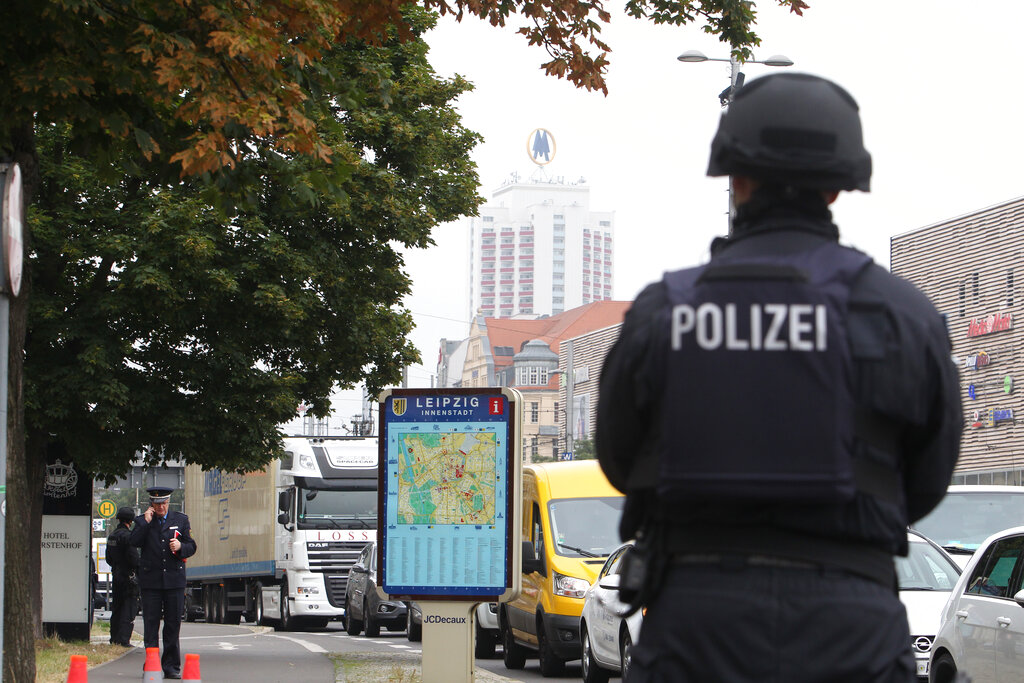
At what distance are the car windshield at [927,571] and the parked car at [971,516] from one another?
3081 millimetres

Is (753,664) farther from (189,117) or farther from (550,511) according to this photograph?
(550,511)

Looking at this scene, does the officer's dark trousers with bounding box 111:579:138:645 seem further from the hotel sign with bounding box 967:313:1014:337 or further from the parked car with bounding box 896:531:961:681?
the hotel sign with bounding box 967:313:1014:337

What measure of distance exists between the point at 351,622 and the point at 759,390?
26265 millimetres

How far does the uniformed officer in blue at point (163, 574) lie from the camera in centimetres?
1536

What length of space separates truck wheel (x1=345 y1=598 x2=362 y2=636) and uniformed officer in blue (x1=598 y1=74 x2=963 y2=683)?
84.3 feet

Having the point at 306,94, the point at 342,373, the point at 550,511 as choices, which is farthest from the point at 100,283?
the point at 306,94

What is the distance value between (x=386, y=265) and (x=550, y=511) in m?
6.99

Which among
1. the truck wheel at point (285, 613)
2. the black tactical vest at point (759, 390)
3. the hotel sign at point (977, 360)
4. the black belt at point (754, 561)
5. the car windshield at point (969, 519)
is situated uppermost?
the hotel sign at point (977, 360)

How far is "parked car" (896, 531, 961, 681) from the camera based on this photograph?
12.3 metres

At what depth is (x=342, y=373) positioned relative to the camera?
23.4 m

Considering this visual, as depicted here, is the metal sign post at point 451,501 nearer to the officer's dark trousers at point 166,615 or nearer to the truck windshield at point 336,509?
the officer's dark trousers at point 166,615

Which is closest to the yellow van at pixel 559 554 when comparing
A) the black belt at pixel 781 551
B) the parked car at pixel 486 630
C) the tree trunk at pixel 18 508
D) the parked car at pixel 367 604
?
the parked car at pixel 486 630

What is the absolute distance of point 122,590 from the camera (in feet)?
72.9

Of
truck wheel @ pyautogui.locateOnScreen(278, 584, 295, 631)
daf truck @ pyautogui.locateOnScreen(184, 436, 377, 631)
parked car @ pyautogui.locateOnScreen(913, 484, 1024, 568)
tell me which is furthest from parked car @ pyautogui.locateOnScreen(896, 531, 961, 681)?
truck wheel @ pyautogui.locateOnScreen(278, 584, 295, 631)
